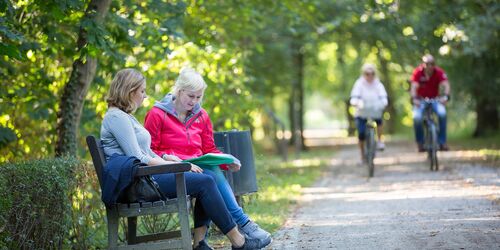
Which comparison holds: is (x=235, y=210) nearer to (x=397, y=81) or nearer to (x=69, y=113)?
(x=69, y=113)

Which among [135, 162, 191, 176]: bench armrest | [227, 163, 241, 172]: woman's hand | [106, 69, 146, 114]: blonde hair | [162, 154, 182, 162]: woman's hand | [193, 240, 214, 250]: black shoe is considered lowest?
[193, 240, 214, 250]: black shoe

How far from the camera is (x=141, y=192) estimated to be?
20.6ft

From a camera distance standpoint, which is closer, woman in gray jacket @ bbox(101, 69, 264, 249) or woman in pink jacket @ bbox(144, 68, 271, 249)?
woman in gray jacket @ bbox(101, 69, 264, 249)

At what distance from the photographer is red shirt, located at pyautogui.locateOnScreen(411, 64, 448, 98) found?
15.4 metres

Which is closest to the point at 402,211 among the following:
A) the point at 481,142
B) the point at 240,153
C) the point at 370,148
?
the point at 240,153

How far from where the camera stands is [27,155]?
36.1ft

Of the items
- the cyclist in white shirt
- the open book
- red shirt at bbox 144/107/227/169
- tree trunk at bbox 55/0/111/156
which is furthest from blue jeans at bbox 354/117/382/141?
the open book

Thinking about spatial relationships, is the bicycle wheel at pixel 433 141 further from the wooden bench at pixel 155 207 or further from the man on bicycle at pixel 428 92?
the wooden bench at pixel 155 207

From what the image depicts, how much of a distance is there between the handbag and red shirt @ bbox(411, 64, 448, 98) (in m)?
9.90

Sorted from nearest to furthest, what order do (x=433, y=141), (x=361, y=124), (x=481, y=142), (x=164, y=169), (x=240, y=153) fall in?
(x=164, y=169), (x=240, y=153), (x=433, y=141), (x=361, y=124), (x=481, y=142)

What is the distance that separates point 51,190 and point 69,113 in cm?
348

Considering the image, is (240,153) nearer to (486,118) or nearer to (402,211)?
(402,211)

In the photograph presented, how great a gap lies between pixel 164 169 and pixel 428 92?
1030 cm

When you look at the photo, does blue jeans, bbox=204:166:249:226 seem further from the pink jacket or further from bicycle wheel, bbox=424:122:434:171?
bicycle wheel, bbox=424:122:434:171
